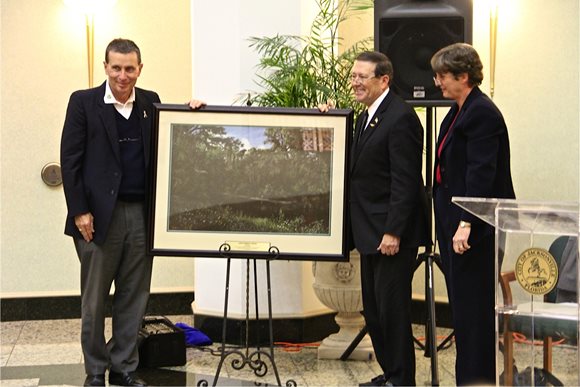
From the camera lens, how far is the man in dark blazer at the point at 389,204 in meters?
5.03

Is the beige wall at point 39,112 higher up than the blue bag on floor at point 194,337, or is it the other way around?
the beige wall at point 39,112

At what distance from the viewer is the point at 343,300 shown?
6.07 metres

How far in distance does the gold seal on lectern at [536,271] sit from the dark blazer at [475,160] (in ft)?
2.48

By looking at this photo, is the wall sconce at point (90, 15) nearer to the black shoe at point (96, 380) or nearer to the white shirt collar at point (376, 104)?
the black shoe at point (96, 380)

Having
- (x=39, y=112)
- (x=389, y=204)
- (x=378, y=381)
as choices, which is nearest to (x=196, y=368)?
(x=378, y=381)

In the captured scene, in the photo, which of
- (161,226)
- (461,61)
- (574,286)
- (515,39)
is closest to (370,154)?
(461,61)

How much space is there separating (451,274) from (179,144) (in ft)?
5.26

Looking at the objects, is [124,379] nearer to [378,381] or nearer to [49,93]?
[378,381]

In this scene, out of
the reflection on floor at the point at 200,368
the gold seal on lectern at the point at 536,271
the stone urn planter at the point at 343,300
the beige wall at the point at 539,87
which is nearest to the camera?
the gold seal on lectern at the point at 536,271

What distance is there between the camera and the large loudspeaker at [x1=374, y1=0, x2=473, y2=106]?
562cm

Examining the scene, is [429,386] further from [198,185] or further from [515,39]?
[515,39]

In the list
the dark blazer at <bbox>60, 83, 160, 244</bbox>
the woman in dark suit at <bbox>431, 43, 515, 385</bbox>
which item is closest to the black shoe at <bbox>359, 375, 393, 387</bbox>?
the woman in dark suit at <bbox>431, 43, 515, 385</bbox>

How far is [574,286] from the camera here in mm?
3738

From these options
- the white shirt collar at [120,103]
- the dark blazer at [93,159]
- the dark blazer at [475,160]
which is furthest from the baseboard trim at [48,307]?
the dark blazer at [475,160]
